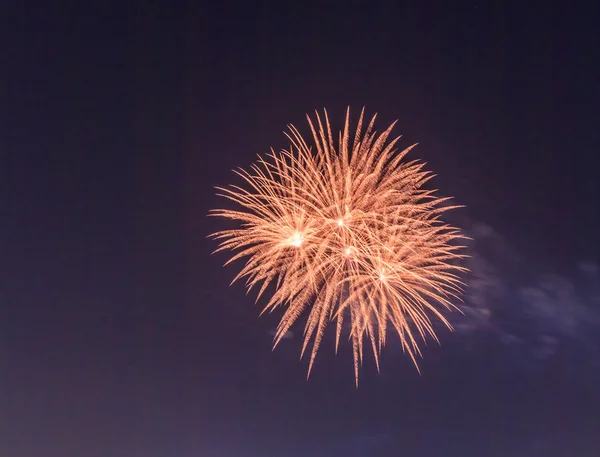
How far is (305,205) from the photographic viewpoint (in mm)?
14320

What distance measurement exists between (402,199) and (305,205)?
270 centimetres

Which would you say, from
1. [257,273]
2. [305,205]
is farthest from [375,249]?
[257,273]

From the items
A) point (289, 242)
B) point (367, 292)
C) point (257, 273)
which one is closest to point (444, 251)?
point (367, 292)

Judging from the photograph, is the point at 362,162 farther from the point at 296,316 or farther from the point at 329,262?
the point at 296,316

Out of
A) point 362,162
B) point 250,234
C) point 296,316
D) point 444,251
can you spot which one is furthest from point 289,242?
point 444,251

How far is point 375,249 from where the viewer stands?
13.8 m

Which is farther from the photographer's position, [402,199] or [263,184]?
[263,184]

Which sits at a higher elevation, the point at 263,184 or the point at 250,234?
the point at 263,184

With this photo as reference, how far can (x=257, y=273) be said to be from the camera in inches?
A: 576

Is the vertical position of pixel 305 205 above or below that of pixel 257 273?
above

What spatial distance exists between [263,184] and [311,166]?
5.03 feet

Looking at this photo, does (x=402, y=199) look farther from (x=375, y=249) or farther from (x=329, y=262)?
(x=329, y=262)

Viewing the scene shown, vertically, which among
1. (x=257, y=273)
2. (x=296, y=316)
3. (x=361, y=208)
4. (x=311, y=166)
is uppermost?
(x=311, y=166)

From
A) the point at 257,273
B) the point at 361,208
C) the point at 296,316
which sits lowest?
the point at 296,316
